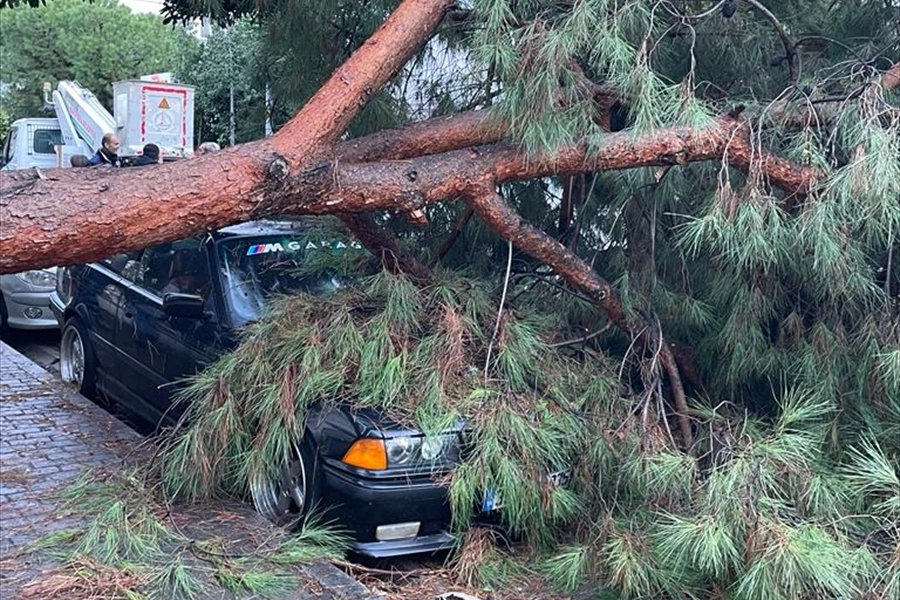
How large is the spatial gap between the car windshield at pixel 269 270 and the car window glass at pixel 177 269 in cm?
17

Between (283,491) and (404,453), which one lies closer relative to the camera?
(404,453)

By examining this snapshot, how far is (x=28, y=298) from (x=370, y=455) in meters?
7.04

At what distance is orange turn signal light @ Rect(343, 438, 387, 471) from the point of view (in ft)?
15.6

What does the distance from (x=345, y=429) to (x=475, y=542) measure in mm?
876

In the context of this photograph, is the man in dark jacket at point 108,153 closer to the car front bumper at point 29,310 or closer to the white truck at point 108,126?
the white truck at point 108,126

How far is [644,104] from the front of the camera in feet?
15.4

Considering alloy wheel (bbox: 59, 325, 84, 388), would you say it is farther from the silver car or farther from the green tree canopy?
the green tree canopy

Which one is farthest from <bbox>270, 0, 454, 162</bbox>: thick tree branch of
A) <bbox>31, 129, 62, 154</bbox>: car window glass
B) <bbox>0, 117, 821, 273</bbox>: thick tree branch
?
<bbox>31, 129, 62, 154</bbox>: car window glass

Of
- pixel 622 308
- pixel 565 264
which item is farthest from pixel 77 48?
pixel 622 308

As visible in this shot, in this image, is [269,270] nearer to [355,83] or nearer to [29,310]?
[355,83]

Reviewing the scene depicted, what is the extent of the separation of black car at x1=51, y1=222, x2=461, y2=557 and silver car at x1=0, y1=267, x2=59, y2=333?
1600 millimetres

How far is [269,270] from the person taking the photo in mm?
6500

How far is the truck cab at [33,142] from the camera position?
56.7ft

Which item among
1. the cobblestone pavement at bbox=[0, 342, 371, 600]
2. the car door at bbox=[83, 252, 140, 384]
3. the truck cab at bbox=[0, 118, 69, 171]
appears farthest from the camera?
the truck cab at bbox=[0, 118, 69, 171]
